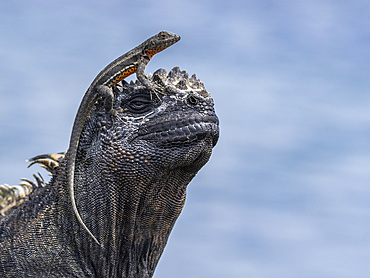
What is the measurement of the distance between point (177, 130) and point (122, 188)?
45.5 inches

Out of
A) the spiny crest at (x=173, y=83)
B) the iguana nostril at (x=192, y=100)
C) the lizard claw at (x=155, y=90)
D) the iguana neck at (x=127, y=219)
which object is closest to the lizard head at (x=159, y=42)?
the spiny crest at (x=173, y=83)

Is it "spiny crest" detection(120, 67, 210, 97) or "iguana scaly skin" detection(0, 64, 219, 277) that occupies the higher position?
"spiny crest" detection(120, 67, 210, 97)

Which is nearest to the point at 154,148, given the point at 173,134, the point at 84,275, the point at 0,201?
the point at 173,134

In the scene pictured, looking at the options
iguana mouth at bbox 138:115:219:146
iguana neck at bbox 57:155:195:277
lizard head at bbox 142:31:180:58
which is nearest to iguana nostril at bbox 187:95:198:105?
iguana mouth at bbox 138:115:219:146

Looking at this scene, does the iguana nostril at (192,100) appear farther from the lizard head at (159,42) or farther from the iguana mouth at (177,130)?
the lizard head at (159,42)

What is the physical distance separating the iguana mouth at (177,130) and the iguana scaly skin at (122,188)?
0.05 ft

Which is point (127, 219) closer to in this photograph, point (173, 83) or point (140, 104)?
point (140, 104)

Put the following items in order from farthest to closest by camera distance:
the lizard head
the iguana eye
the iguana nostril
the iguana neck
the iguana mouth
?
the lizard head, the iguana eye, the iguana nostril, the iguana neck, the iguana mouth

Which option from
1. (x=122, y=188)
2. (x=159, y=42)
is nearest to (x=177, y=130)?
(x=122, y=188)

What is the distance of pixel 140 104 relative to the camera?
12.0m

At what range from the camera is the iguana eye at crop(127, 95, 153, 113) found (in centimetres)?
1191

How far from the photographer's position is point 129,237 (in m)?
11.9

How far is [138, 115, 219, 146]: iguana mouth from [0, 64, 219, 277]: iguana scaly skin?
0.6 inches

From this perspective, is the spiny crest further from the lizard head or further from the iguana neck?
the iguana neck
